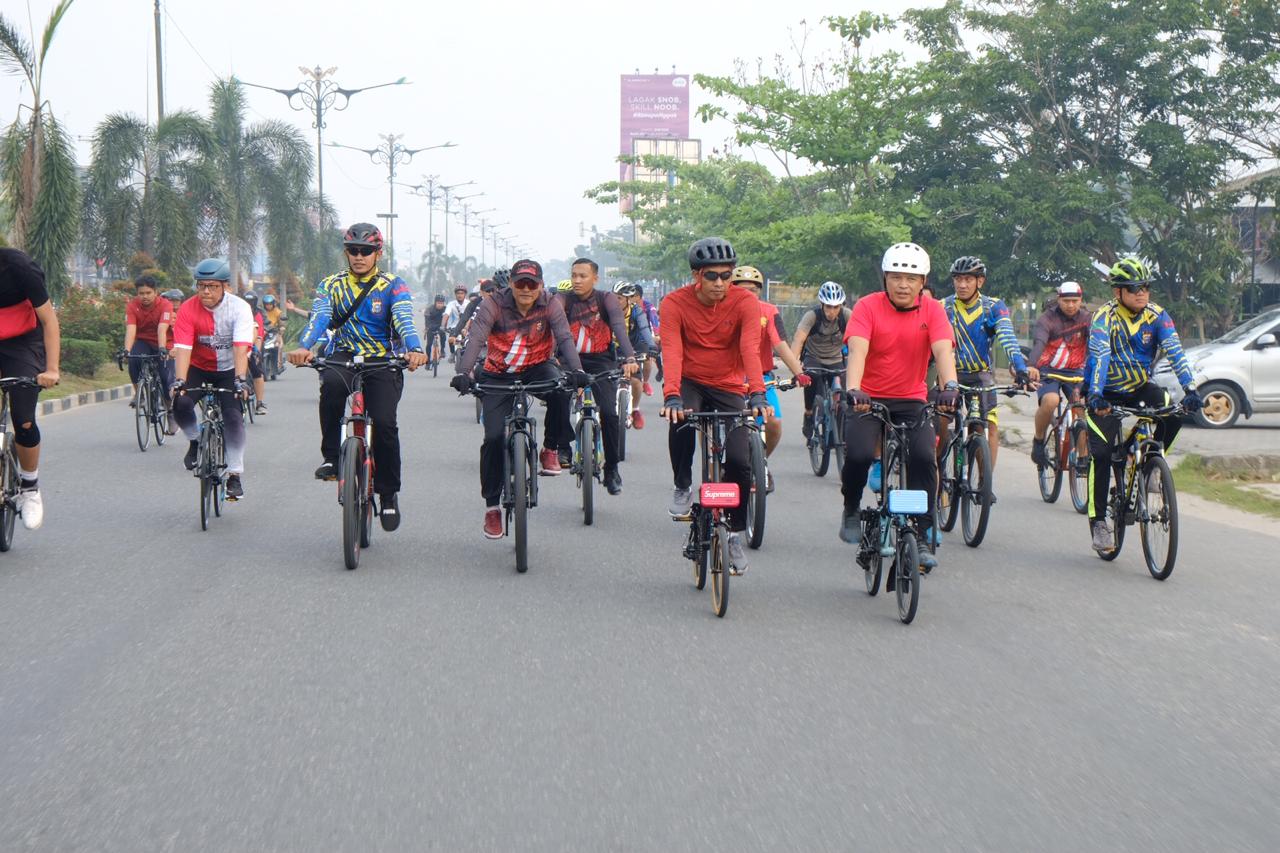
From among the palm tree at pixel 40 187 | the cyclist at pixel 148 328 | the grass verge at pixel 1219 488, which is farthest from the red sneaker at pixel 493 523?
the palm tree at pixel 40 187

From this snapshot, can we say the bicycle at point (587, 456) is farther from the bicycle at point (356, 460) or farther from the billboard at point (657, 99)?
the billboard at point (657, 99)

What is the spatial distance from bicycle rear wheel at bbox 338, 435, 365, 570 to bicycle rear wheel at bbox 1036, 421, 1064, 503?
5888mm

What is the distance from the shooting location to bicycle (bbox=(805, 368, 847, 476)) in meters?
13.1

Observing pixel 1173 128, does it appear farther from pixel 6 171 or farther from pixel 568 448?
pixel 568 448

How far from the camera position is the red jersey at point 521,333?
30.0ft

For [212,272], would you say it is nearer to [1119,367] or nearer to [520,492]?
[520,492]

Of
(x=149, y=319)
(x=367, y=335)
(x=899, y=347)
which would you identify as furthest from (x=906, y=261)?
(x=149, y=319)

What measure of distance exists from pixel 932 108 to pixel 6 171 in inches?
721

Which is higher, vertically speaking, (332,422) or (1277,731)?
(332,422)

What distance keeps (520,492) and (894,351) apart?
208 centimetres

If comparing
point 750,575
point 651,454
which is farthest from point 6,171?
point 750,575

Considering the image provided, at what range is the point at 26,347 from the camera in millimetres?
8742

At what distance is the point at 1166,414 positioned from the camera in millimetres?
8836

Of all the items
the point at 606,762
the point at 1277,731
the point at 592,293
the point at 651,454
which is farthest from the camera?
the point at 651,454
